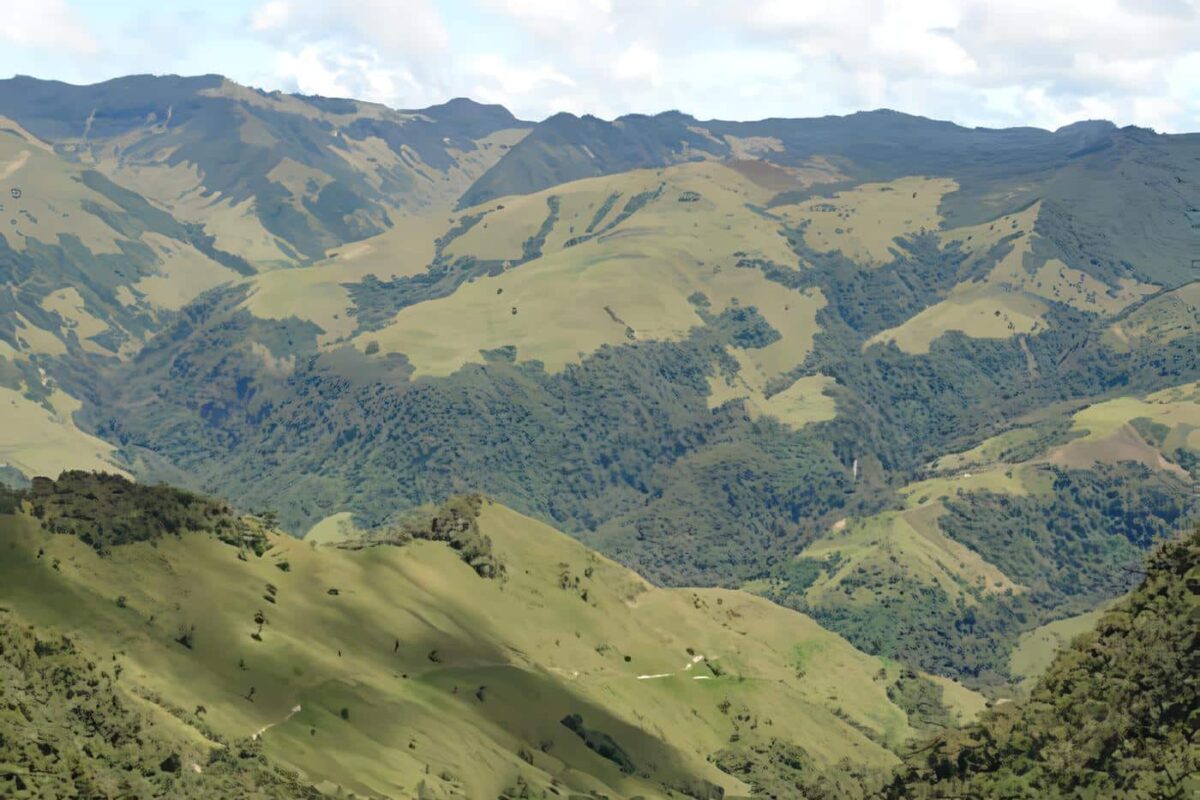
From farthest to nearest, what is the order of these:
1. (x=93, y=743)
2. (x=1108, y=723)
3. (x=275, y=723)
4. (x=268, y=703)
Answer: (x=268, y=703)
(x=275, y=723)
(x=1108, y=723)
(x=93, y=743)

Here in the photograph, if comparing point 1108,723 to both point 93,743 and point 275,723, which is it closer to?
point 275,723

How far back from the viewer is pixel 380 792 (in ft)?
506

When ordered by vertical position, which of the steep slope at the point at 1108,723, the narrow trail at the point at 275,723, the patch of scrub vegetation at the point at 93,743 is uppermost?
the steep slope at the point at 1108,723

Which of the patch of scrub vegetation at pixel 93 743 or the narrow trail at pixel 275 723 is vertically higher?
the patch of scrub vegetation at pixel 93 743

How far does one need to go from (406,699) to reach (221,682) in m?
28.8

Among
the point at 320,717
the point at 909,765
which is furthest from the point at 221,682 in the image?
the point at 909,765

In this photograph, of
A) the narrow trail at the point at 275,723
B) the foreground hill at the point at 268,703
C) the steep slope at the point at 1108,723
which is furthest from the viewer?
the narrow trail at the point at 275,723

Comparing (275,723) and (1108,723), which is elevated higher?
(1108,723)

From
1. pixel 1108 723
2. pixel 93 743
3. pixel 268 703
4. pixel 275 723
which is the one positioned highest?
pixel 1108 723

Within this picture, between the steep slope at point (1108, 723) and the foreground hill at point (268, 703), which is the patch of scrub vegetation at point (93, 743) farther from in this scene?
the steep slope at point (1108, 723)

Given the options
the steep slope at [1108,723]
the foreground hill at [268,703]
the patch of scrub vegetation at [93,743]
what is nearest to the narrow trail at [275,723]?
the foreground hill at [268,703]

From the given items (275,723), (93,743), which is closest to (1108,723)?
(275,723)

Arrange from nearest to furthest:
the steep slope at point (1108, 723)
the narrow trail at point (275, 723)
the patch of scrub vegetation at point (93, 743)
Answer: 1. the patch of scrub vegetation at point (93, 743)
2. the steep slope at point (1108, 723)
3. the narrow trail at point (275, 723)

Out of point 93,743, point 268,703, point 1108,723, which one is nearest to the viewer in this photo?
point 93,743
